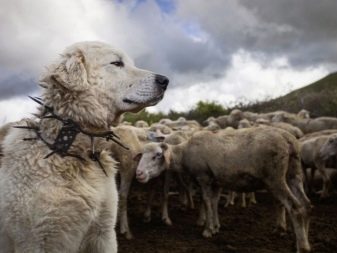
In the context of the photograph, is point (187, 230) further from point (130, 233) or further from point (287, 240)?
point (287, 240)

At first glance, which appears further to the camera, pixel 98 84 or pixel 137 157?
pixel 137 157

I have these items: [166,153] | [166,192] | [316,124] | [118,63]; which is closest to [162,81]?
[118,63]

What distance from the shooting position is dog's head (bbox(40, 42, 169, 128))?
367 centimetres

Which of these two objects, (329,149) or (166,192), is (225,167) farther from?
(329,149)

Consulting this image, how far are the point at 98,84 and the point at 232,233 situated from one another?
6.20 m

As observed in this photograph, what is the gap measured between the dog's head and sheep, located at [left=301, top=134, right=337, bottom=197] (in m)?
8.90

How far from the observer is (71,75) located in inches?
144

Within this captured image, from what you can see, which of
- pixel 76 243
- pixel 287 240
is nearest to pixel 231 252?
pixel 287 240

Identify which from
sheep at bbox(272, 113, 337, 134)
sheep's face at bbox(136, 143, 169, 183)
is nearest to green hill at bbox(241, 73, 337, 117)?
sheep at bbox(272, 113, 337, 134)

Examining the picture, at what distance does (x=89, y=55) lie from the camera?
3844mm

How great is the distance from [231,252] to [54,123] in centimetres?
518

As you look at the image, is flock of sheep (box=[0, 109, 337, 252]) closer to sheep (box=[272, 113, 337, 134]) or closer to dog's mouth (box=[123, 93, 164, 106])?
dog's mouth (box=[123, 93, 164, 106])

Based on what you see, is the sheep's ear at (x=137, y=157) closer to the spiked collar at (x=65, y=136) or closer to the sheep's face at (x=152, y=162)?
the sheep's face at (x=152, y=162)

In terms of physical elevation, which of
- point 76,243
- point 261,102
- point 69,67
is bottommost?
point 76,243
